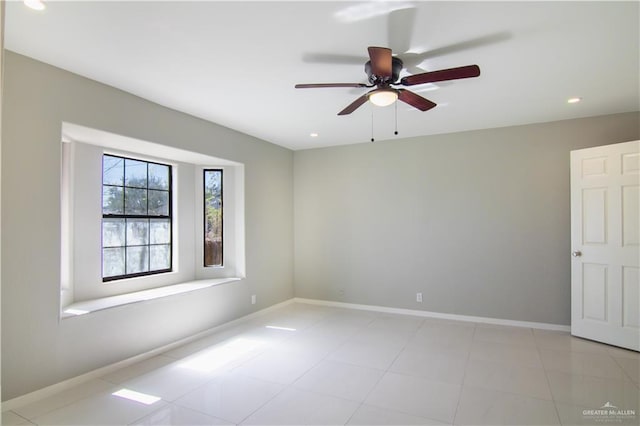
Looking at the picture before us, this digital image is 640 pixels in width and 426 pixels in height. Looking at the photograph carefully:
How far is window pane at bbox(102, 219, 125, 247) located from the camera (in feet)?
12.6

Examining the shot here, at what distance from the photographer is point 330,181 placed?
18.8 feet

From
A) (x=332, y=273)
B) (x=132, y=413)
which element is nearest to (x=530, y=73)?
(x=332, y=273)

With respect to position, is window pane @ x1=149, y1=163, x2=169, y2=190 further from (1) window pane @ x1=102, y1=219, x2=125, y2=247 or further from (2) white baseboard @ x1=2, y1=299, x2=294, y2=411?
(2) white baseboard @ x1=2, y1=299, x2=294, y2=411

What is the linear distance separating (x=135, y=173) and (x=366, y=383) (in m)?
3.47

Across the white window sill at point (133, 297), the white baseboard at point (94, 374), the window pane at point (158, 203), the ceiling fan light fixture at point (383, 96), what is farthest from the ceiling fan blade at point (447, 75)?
the white baseboard at point (94, 374)

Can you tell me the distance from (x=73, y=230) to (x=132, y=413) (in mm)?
1932

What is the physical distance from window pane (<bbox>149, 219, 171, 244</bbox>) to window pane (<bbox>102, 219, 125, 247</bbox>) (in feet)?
1.25

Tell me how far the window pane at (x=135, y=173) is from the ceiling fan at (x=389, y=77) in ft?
8.42

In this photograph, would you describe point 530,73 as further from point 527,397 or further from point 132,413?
point 132,413

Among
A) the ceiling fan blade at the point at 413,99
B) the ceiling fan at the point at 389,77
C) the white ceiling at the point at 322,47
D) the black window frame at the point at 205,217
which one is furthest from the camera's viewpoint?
the black window frame at the point at 205,217

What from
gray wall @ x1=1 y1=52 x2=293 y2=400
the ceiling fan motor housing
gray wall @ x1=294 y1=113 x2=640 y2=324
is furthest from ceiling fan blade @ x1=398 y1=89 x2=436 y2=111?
gray wall @ x1=1 y1=52 x2=293 y2=400

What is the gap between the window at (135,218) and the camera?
389cm

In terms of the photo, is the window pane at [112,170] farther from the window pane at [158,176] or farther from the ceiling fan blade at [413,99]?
the ceiling fan blade at [413,99]

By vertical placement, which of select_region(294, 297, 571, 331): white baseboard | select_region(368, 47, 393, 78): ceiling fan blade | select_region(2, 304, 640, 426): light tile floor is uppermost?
select_region(368, 47, 393, 78): ceiling fan blade
